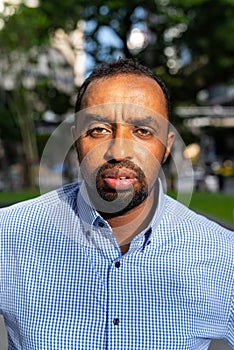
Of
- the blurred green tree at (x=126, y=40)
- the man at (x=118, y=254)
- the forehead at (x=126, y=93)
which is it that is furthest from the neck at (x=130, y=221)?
the blurred green tree at (x=126, y=40)

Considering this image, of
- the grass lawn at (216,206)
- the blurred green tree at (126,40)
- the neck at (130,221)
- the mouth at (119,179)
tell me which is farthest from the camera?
the blurred green tree at (126,40)

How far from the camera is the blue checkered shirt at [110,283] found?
1.65 metres

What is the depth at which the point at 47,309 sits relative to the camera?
167 centimetres

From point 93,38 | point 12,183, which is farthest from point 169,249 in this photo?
point 12,183

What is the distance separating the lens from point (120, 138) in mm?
1620

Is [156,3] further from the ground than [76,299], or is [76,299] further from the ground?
[76,299]

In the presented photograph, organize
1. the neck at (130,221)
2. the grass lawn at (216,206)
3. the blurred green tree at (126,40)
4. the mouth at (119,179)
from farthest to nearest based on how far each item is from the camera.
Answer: the blurred green tree at (126,40) → the grass lawn at (216,206) → the neck at (130,221) → the mouth at (119,179)

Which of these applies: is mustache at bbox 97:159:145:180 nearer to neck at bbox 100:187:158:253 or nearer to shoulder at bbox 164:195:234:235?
neck at bbox 100:187:158:253

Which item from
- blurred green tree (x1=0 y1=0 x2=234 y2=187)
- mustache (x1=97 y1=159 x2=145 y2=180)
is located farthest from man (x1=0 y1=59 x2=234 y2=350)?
blurred green tree (x1=0 y1=0 x2=234 y2=187)

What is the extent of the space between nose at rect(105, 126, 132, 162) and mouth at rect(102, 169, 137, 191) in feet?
0.10

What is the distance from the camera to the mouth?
160 centimetres

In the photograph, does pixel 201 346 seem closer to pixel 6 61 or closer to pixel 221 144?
pixel 6 61

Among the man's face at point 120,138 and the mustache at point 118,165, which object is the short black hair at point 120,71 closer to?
the man's face at point 120,138

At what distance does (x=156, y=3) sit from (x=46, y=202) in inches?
820
